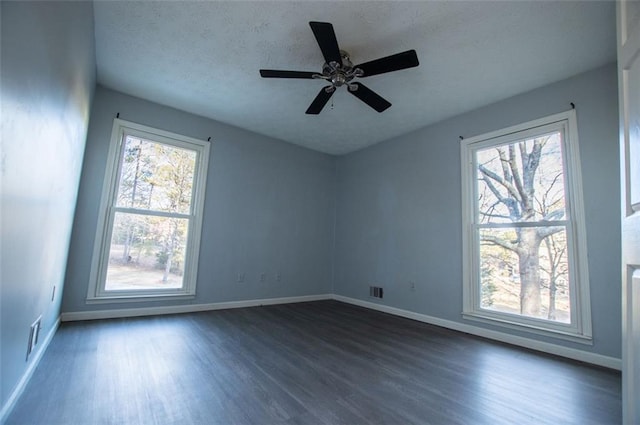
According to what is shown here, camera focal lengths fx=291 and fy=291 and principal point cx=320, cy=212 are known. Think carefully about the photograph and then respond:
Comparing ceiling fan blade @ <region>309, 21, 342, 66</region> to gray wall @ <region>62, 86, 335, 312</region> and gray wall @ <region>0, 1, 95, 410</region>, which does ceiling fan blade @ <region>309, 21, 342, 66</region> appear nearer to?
gray wall @ <region>0, 1, 95, 410</region>

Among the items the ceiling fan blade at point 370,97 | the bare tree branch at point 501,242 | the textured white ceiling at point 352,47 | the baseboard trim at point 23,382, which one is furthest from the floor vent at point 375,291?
the baseboard trim at point 23,382

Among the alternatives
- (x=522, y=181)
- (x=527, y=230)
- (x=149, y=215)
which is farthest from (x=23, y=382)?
(x=522, y=181)

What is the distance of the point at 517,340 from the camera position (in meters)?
3.10

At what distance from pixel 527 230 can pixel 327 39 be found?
290 centimetres

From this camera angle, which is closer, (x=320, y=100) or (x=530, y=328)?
(x=320, y=100)

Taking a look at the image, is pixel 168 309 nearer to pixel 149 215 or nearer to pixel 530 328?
pixel 149 215

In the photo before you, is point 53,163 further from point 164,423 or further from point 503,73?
point 503,73

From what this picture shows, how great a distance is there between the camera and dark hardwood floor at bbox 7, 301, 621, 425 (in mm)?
1652

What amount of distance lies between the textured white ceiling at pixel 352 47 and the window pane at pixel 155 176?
66 cm

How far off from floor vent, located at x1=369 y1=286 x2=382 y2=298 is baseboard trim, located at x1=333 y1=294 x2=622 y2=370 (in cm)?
15

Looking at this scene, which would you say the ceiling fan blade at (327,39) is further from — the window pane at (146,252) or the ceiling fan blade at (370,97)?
the window pane at (146,252)

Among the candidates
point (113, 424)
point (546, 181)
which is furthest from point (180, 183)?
point (546, 181)

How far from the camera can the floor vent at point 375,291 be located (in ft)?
15.2

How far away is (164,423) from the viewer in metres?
1.52
